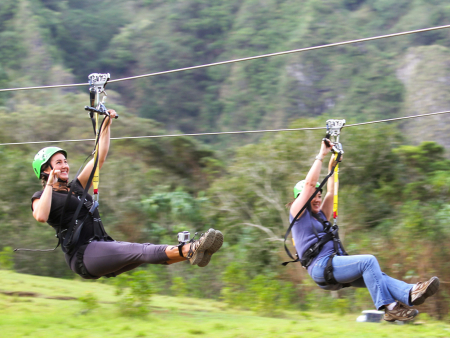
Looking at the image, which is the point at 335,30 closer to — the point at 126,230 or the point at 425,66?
the point at 425,66

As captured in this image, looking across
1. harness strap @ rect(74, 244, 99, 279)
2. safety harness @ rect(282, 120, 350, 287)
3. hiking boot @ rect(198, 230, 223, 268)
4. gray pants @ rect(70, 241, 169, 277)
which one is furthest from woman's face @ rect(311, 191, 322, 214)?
harness strap @ rect(74, 244, 99, 279)

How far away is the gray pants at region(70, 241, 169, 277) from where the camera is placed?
12.6 feet

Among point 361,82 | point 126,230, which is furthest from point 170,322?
point 361,82

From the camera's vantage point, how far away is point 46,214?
12.6ft

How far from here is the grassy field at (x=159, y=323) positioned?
442cm

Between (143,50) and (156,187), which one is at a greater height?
Result: (143,50)

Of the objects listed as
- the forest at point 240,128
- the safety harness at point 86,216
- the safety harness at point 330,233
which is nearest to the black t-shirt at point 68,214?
the safety harness at point 86,216

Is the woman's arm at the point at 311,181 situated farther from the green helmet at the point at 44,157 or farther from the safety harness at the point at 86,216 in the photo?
the green helmet at the point at 44,157

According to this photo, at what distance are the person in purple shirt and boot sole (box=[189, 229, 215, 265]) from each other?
2.56 feet

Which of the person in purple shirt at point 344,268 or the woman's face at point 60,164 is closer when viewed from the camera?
the person in purple shirt at point 344,268

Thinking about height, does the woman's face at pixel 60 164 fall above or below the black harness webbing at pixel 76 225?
above

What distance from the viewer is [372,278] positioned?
3945 millimetres

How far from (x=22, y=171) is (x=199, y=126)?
19.7 meters

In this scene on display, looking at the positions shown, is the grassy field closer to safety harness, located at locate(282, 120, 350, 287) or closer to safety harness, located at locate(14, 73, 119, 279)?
safety harness, located at locate(282, 120, 350, 287)
